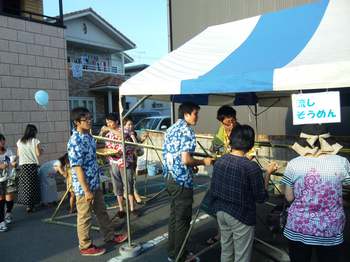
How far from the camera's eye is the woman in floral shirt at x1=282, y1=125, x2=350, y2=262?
2.72 metres

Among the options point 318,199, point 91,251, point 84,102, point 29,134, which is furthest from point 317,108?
point 84,102

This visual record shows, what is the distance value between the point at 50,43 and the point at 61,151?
9.89ft

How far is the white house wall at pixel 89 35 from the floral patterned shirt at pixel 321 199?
22040 mm

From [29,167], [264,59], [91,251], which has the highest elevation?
[264,59]

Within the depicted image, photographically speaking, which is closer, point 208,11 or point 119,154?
point 119,154

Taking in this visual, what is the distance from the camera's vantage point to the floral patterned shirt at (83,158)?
14.1 feet

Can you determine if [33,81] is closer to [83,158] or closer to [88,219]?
[83,158]

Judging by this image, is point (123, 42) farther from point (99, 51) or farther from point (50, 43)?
point (50, 43)

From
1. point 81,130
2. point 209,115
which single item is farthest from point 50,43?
point 81,130

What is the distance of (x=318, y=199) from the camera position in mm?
2738

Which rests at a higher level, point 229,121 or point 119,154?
point 229,121

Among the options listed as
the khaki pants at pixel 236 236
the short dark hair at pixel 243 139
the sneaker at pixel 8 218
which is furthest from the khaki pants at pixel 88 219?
the short dark hair at pixel 243 139

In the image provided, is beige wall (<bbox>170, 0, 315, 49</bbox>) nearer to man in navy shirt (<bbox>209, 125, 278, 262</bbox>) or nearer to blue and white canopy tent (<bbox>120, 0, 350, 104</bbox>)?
blue and white canopy tent (<bbox>120, 0, 350, 104</bbox>)

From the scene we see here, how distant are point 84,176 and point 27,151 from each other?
106 inches
